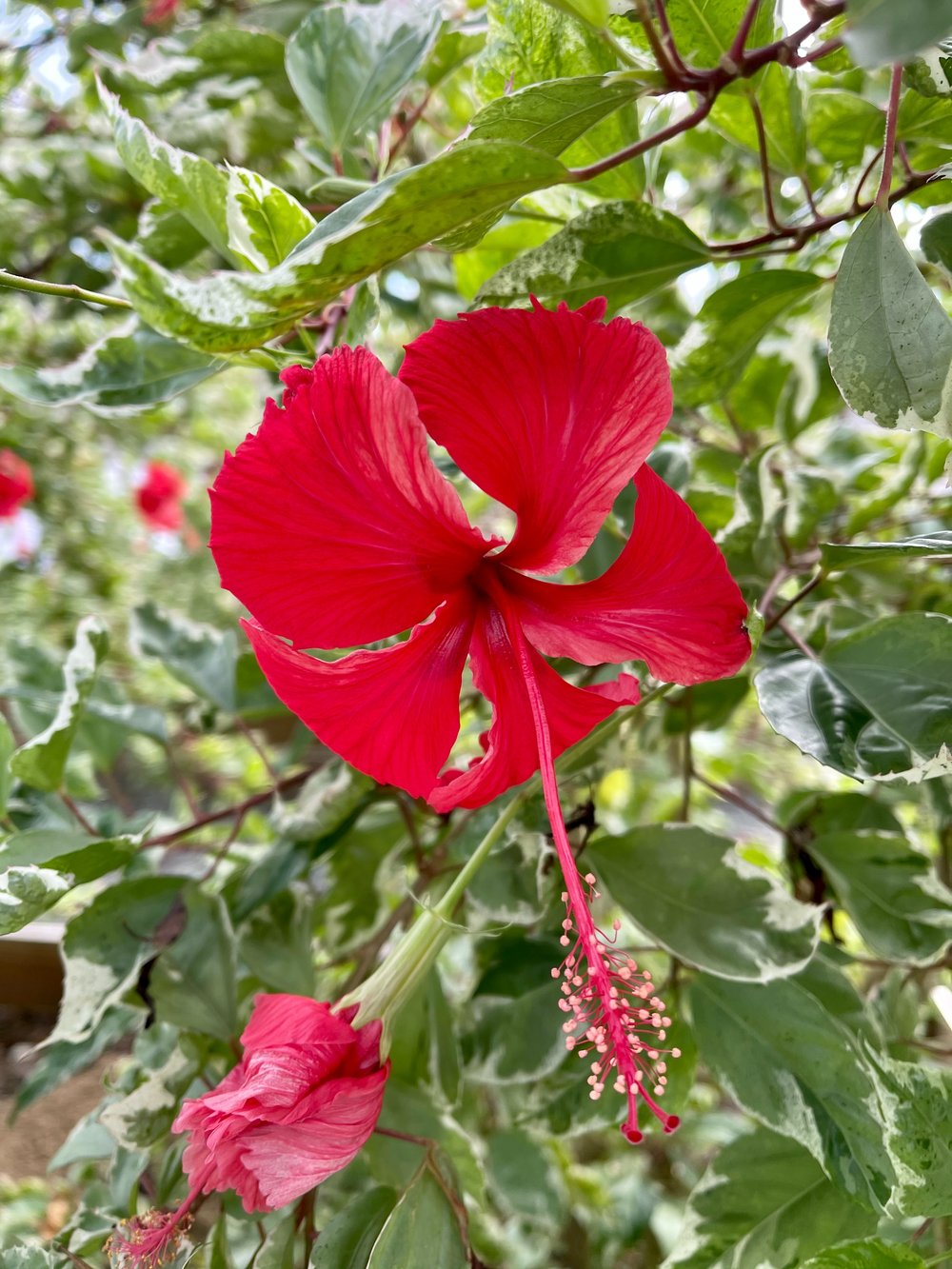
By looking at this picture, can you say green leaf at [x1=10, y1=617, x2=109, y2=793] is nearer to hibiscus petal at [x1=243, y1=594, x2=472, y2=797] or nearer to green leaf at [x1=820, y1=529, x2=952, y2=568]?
hibiscus petal at [x1=243, y1=594, x2=472, y2=797]

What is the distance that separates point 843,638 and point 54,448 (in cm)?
181

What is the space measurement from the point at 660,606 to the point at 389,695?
0.11 m

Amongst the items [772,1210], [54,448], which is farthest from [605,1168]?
[54,448]

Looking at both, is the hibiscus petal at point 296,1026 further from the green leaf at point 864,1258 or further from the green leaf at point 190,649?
the green leaf at point 190,649

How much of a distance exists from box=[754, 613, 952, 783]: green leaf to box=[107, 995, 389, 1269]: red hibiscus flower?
21 cm

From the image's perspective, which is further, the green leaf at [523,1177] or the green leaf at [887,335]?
the green leaf at [523,1177]

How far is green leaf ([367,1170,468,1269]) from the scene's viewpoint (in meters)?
0.37

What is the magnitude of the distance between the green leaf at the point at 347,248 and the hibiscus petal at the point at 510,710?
0.47 ft

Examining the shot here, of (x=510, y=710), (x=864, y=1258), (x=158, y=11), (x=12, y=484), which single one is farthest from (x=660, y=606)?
(x=12, y=484)

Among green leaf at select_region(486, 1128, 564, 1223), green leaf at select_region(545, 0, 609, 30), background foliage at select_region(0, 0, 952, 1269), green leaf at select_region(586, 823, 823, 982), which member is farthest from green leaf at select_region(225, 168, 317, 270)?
green leaf at select_region(486, 1128, 564, 1223)

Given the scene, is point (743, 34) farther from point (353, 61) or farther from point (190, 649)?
point (190, 649)

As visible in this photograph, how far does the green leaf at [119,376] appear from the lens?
→ 46 cm

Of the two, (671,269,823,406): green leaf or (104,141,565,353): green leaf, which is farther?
(671,269,823,406): green leaf

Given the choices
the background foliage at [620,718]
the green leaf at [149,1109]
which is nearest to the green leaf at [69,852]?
the background foliage at [620,718]
